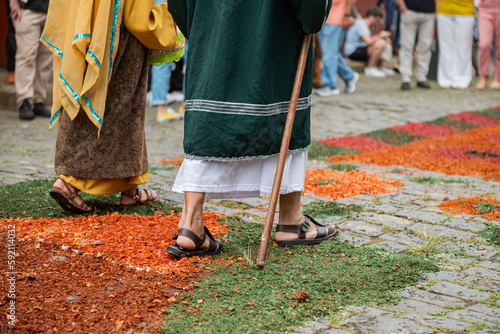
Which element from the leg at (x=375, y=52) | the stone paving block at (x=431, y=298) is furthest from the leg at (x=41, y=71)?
the leg at (x=375, y=52)

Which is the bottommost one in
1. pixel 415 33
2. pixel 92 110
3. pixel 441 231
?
pixel 441 231

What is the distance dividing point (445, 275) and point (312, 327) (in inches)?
38.1

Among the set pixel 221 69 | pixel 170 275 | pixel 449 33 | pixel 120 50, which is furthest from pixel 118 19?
pixel 449 33

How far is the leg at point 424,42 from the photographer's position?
461 inches

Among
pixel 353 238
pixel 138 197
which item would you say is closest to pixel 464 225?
pixel 353 238

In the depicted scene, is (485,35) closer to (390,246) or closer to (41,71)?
(41,71)

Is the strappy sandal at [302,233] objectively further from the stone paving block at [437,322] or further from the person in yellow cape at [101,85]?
the person in yellow cape at [101,85]

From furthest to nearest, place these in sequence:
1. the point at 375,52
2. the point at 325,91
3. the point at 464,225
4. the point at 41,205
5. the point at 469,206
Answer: the point at 375,52, the point at 325,91, the point at 469,206, the point at 41,205, the point at 464,225

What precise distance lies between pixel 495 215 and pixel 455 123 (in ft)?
15.3

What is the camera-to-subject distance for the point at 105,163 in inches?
156

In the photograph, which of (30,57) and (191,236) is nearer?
(191,236)

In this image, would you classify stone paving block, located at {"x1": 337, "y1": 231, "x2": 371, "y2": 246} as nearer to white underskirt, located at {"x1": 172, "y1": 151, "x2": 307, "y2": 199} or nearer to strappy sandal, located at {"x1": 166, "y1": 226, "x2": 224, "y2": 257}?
white underskirt, located at {"x1": 172, "y1": 151, "x2": 307, "y2": 199}

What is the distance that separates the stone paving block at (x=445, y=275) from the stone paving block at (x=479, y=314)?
1.06ft

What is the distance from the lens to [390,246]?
358 centimetres
